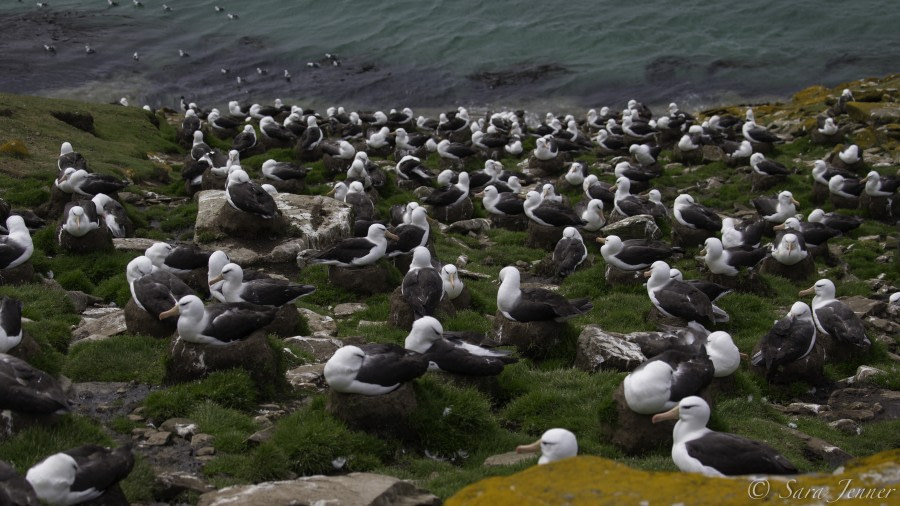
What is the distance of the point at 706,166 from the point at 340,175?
11.3 meters

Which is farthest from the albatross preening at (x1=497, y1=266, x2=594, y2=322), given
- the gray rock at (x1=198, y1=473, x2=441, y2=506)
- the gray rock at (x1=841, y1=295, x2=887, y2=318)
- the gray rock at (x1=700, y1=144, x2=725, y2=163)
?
the gray rock at (x1=700, y1=144, x2=725, y2=163)

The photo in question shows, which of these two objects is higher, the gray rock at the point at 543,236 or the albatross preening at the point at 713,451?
the albatross preening at the point at 713,451

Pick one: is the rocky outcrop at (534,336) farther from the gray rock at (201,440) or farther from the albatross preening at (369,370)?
the gray rock at (201,440)

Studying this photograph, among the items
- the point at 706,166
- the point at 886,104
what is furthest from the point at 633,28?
the point at 706,166

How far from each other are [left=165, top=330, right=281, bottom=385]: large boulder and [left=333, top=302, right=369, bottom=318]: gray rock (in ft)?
13.2

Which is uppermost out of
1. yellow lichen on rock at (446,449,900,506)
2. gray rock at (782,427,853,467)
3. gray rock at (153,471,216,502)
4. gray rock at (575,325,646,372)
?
yellow lichen on rock at (446,449,900,506)

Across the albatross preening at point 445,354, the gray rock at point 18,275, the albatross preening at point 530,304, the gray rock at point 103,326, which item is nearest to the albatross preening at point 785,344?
the albatross preening at point 530,304

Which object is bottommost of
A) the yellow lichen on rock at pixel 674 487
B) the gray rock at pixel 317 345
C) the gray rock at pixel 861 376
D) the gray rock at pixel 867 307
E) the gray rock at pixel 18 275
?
the gray rock at pixel 867 307

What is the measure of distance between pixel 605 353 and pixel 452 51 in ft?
139

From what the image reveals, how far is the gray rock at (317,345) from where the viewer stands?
1196 cm

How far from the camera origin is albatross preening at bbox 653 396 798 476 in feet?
25.8

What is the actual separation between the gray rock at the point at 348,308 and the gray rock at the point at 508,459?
224 inches

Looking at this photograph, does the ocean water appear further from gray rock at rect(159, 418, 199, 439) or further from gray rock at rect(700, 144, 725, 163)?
gray rock at rect(159, 418, 199, 439)

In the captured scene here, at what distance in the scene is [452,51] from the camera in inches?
2037
